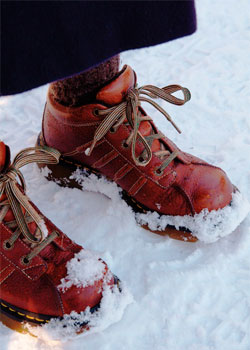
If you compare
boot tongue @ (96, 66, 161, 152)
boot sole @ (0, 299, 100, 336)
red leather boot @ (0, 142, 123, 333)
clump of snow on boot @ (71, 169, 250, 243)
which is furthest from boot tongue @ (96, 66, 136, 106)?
boot sole @ (0, 299, 100, 336)

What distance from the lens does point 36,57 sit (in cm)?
55

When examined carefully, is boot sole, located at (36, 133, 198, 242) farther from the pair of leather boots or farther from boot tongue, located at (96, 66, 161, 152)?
boot tongue, located at (96, 66, 161, 152)

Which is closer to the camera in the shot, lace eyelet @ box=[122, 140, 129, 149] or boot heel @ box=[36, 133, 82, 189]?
lace eyelet @ box=[122, 140, 129, 149]

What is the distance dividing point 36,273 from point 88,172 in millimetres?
295

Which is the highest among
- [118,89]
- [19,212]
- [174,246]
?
[118,89]

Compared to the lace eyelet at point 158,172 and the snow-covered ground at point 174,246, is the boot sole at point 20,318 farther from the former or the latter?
the lace eyelet at point 158,172

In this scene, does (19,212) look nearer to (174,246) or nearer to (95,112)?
(95,112)

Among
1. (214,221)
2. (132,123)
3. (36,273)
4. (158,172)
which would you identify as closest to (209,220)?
(214,221)

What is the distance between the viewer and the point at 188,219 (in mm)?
826

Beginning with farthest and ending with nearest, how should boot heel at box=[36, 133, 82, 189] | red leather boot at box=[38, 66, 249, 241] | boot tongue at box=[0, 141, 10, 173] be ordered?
boot heel at box=[36, 133, 82, 189]
red leather boot at box=[38, 66, 249, 241]
boot tongue at box=[0, 141, 10, 173]

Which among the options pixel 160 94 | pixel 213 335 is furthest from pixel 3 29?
pixel 213 335

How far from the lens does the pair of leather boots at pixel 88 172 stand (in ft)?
2.28

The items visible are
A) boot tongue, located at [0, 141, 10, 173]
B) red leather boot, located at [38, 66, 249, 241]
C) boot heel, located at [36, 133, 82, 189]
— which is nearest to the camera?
boot tongue, located at [0, 141, 10, 173]

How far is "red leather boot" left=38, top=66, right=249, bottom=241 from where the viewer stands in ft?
2.56
